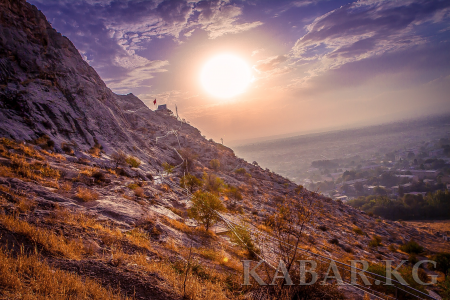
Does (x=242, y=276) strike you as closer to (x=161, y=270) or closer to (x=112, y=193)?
(x=161, y=270)

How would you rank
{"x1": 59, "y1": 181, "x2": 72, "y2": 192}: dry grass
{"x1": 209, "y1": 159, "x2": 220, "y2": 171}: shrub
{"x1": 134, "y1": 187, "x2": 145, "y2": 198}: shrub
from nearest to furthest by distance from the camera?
{"x1": 59, "y1": 181, "x2": 72, "y2": 192}: dry grass < {"x1": 134, "y1": 187, "x2": 145, "y2": 198}: shrub < {"x1": 209, "y1": 159, "x2": 220, "y2": 171}: shrub

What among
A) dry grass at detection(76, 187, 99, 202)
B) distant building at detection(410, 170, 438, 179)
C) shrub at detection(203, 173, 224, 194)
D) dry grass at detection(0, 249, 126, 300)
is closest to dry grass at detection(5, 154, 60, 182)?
dry grass at detection(76, 187, 99, 202)

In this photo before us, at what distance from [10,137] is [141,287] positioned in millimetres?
18245

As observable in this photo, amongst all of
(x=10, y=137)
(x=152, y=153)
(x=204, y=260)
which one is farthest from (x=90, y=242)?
(x=152, y=153)

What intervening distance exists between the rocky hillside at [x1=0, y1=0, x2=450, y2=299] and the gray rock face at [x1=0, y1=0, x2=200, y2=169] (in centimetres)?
13

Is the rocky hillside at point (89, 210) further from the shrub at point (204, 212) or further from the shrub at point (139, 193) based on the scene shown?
the shrub at point (204, 212)

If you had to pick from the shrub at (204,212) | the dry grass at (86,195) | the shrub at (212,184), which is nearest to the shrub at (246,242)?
the shrub at (204,212)

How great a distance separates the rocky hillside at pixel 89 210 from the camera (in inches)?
182

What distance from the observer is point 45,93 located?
72.0 feet

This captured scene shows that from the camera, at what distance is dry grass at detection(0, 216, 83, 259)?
500cm

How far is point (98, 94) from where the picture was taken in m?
31.0

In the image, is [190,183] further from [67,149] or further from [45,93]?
[45,93]

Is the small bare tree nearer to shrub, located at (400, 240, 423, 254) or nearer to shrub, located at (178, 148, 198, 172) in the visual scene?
shrub, located at (400, 240, 423, 254)

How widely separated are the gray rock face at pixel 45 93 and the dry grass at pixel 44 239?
14675mm
